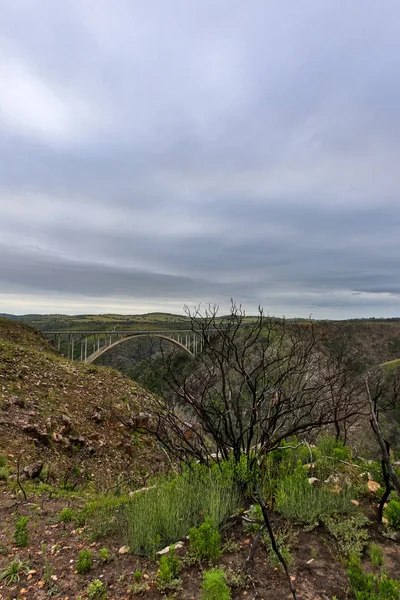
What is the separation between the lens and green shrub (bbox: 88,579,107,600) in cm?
271

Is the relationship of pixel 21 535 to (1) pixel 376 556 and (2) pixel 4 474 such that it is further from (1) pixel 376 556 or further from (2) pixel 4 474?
(1) pixel 376 556

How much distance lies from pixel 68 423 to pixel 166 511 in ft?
22.2

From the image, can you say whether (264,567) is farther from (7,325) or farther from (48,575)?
(7,325)

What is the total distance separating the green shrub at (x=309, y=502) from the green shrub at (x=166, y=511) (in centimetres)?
58

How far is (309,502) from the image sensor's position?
369 cm

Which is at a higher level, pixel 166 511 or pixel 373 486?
pixel 166 511

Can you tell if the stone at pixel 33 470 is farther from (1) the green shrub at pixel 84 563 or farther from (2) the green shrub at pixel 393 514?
(2) the green shrub at pixel 393 514

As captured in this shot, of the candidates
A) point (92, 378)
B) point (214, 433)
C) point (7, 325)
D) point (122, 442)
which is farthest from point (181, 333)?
point (214, 433)

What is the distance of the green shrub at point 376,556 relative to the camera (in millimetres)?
2928

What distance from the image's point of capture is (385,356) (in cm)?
5928

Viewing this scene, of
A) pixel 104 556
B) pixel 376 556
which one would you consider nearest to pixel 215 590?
pixel 104 556

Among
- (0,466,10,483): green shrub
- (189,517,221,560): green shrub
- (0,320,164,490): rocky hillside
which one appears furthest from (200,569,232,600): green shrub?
(0,466,10,483): green shrub

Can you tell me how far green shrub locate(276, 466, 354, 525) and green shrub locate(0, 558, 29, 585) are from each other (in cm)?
271

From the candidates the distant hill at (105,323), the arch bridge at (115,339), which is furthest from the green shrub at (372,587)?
the arch bridge at (115,339)
